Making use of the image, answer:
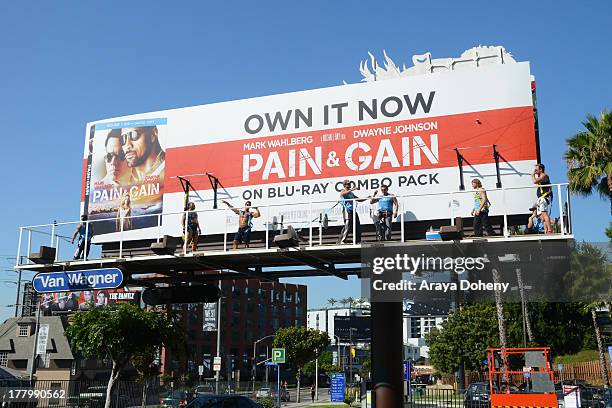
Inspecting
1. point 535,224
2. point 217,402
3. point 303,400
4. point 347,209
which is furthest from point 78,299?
point 535,224

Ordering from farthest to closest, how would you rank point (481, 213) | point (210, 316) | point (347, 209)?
point (210, 316) < point (347, 209) < point (481, 213)

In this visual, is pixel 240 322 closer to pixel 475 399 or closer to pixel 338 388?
pixel 338 388

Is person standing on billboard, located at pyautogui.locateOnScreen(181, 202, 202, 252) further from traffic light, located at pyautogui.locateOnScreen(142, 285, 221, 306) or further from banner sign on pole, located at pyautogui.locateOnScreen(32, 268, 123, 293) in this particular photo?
banner sign on pole, located at pyautogui.locateOnScreen(32, 268, 123, 293)

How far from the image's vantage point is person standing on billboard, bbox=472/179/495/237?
596 inches

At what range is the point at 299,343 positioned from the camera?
3068 inches

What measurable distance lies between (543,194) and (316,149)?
6770mm

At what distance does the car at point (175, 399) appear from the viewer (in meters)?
34.8

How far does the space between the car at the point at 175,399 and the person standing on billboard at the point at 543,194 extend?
24.7 metres

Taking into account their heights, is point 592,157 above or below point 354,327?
above

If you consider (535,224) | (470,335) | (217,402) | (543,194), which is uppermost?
(543,194)

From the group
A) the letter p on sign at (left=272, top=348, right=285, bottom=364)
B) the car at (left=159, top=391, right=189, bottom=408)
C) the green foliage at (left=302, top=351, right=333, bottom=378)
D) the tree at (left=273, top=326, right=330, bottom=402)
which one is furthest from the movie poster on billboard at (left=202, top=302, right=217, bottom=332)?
the letter p on sign at (left=272, top=348, right=285, bottom=364)

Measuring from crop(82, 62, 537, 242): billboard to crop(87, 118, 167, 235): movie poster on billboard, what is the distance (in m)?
0.04

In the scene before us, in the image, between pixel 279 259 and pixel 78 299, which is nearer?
pixel 279 259

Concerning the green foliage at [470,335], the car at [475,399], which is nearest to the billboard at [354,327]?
the green foliage at [470,335]
